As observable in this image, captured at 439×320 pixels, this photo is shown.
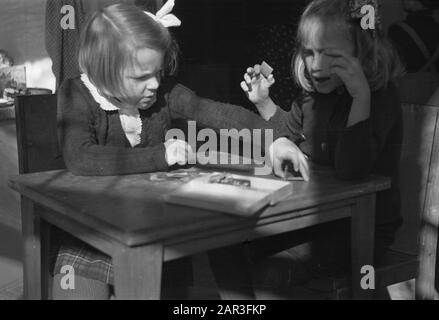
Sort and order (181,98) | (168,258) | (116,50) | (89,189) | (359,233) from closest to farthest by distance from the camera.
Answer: (168,258) < (89,189) < (359,233) < (116,50) < (181,98)

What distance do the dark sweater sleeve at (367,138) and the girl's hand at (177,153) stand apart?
1.47ft

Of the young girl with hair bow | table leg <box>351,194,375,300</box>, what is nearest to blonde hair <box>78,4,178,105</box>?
the young girl with hair bow

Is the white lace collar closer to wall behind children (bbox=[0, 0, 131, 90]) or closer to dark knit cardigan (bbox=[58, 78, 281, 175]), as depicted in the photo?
dark knit cardigan (bbox=[58, 78, 281, 175])

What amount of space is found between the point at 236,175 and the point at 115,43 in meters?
0.62

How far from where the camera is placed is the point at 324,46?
2330 millimetres

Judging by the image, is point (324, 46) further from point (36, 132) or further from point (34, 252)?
point (34, 252)

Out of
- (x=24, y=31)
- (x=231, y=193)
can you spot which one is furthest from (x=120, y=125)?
(x=24, y=31)

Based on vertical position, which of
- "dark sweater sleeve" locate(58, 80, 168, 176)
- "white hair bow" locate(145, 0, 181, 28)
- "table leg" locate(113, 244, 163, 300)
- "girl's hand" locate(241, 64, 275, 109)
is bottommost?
"table leg" locate(113, 244, 163, 300)

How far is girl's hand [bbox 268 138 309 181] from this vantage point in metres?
1.96

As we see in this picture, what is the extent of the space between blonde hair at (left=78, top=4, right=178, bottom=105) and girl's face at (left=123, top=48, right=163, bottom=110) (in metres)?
0.02

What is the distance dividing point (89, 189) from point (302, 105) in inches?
37.9

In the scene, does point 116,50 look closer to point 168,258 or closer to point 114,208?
point 114,208

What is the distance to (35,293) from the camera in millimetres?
2043
